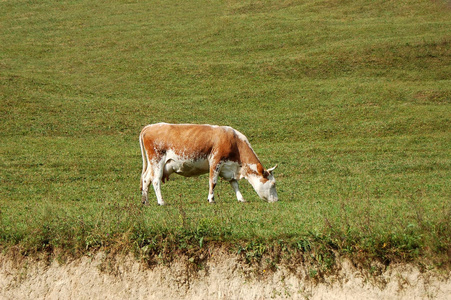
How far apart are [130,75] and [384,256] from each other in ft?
122

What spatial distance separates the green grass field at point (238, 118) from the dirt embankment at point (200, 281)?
31 cm

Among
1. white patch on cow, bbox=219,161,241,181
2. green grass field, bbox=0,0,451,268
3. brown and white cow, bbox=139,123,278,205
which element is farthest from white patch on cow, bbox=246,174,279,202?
white patch on cow, bbox=219,161,241,181

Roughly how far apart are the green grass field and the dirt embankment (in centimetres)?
31

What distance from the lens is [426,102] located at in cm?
3575

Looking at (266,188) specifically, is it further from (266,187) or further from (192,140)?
(192,140)

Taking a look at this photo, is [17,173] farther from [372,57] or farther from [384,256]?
[372,57]

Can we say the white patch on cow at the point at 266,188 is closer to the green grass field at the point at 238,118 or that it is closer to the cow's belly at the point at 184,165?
the green grass field at the point at 238,118

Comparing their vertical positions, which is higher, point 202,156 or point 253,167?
point 202,156

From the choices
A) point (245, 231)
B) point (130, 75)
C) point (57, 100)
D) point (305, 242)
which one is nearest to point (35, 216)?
point (245, 231)

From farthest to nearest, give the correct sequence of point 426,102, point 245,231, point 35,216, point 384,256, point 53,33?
1. point 53,33
2. point 426,102
3. point 35,216
4. point 245,231
5. point 384,256

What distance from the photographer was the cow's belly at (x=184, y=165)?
16.4 meters

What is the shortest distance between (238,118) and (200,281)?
23949 mm

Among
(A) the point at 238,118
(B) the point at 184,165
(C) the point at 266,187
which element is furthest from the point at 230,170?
(A) the point at 238,118

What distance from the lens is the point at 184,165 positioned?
54.1ft
